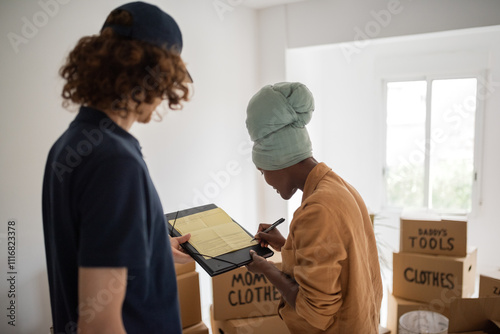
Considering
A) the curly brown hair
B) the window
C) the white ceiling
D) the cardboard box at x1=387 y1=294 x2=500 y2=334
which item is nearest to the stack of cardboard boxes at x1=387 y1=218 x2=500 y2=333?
the cardboard box at x1=387 y1=294 x2=500 y2=334

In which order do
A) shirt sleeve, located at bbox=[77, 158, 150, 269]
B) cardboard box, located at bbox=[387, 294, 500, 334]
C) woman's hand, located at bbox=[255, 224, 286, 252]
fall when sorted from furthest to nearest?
cardboard box, located at bbox=[387, 294, 500, 334], woman's hand, located at bbox=[255, 224, 286, 252], shirt sleeve, located at bbox=[77, 158, 150, 269]

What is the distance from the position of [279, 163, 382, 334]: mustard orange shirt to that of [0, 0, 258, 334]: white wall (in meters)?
1.21

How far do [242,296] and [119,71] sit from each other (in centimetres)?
155

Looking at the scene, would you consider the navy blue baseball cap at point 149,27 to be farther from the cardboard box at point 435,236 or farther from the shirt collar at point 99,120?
the cardboard box at point 435,236

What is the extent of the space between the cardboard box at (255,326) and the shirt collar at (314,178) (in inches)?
42.6

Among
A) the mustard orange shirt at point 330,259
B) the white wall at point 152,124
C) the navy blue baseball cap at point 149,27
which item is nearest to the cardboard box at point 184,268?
the white wall at point 152,124

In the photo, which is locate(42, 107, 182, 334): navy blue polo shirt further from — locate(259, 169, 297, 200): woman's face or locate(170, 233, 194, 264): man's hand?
locate(259, 169, 297, 200): woman's face

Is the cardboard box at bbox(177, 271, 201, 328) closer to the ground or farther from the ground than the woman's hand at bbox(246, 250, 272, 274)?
closer to the ground

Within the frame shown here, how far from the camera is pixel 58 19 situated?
66.9 inches

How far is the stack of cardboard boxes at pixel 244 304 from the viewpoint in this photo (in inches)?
76.2

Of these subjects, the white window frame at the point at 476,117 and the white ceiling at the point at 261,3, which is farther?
the white window frame at the point at 476,117

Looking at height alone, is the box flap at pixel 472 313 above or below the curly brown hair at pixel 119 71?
below

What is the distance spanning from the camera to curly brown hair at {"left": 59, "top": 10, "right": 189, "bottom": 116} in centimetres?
71

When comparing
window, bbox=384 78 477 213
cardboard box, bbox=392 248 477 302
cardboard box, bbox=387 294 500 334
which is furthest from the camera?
window, bbox=384 78 477 213
